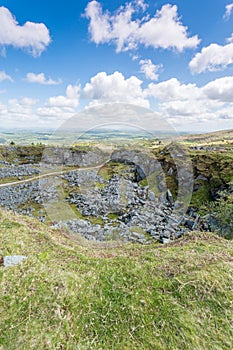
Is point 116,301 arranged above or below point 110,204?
above

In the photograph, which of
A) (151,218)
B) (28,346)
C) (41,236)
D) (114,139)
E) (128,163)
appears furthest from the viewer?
(114,139)

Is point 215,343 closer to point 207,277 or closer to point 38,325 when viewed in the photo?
point 207,277

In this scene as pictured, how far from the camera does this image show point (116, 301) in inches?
193

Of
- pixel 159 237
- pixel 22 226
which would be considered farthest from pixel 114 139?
pixel 22 226

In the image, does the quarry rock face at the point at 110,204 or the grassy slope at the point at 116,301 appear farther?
the quarry rock face at the point at 110,204

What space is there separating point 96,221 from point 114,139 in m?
66.1

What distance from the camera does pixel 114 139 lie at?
3342 inches

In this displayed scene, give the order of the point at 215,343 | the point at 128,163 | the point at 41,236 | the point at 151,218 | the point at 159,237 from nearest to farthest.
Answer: the point at 215,343
the point at 41,236
the point at 159,237
the point at 151,218
the point at 128,163

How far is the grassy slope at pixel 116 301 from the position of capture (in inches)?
158

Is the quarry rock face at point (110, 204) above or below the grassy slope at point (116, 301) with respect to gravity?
below

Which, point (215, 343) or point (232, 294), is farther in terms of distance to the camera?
point (232, 294)

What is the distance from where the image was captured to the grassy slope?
4.02 metres

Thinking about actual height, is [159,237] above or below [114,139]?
below

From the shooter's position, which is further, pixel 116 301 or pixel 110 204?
pixel 110 204
